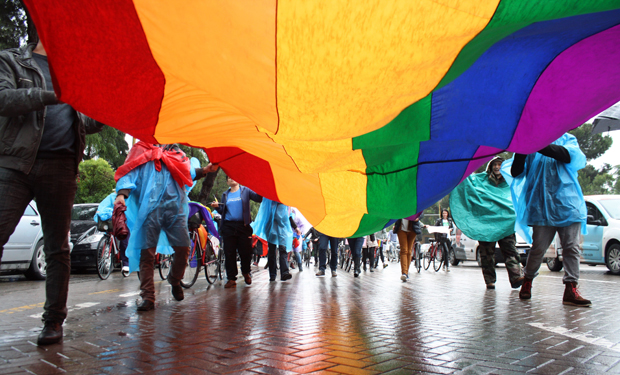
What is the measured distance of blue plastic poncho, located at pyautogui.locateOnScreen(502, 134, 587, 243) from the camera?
5449 millimetres

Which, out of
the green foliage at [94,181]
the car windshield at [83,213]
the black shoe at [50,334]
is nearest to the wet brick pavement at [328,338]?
the black shoe at [50,334]

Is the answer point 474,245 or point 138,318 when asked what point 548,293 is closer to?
point 138,318

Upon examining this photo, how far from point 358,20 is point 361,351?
227 centimetres

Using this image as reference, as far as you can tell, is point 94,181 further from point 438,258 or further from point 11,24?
point 438,258

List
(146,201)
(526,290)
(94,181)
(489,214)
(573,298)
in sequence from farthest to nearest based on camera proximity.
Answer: (94,181), (489,214), (526,290), (573,298), (146,201)

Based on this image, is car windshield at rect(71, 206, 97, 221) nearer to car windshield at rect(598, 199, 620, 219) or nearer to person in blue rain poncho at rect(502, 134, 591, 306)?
person in blue rain poncho at rect(502, 134, 591, 306)

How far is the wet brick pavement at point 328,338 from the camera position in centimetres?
288

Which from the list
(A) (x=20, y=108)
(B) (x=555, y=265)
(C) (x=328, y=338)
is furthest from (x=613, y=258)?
(A) (x=20, y=108)

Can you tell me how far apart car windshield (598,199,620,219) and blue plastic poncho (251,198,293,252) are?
8363mm

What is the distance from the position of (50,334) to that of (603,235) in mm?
12220

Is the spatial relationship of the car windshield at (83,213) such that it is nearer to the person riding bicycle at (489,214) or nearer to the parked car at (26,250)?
the parked car at (26,250)

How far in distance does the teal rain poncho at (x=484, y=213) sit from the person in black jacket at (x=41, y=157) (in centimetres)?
546

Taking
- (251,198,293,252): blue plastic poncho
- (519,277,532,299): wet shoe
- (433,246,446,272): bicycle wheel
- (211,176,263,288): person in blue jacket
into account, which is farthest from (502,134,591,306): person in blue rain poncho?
(433,246,446,272): bicycle wheel

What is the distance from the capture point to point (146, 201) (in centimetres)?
532
